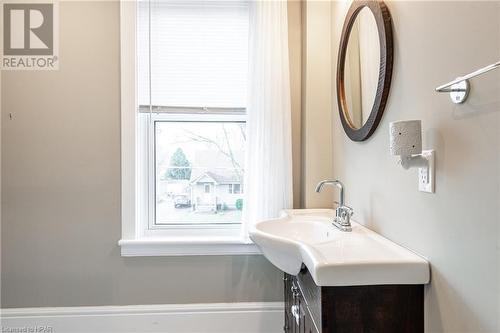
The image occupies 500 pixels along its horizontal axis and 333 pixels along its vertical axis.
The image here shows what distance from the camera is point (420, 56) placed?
0.95 m

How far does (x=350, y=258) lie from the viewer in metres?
0.90

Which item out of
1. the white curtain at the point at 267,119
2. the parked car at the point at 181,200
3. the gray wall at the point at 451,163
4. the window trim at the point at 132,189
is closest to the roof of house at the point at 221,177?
the parked car at the point at 181,200

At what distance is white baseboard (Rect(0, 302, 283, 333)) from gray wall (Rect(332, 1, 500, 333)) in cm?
111

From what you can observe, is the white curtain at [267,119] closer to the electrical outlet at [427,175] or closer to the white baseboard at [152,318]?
the white baseboard at [152,318]

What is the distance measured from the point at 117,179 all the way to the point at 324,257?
1431 millimetres

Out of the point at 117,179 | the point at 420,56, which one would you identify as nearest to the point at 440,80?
the point at 420,56

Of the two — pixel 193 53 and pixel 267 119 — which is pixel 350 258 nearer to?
pixel 267 119

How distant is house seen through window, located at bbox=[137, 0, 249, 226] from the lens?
186 centimetres

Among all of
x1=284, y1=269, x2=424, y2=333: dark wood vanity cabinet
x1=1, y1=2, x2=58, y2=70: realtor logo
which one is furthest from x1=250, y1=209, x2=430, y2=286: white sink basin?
x1=1, y1=2, x2=58, y2=70: realtor logo

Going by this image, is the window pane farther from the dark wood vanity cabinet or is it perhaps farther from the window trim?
the dark wood vanity cabinet

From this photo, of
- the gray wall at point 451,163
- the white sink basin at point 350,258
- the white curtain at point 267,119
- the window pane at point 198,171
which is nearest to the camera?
the gray wall at point 451,163

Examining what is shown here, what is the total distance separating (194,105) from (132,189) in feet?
2.12

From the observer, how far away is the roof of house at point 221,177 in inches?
78.0

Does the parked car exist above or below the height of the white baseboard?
above
